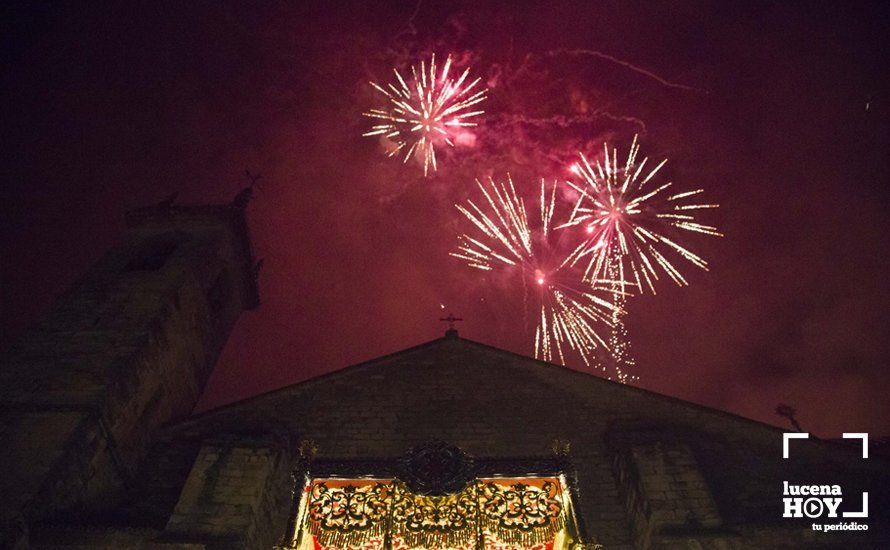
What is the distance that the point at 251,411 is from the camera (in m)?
10.8

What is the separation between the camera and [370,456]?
9.94 metres

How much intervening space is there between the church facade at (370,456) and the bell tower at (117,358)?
0.14 feet

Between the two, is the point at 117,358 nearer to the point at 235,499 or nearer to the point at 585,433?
the point at 235,499

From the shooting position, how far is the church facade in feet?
23.2

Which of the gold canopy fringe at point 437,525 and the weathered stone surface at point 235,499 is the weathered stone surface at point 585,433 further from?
the gold canopy fringe at point 437,525

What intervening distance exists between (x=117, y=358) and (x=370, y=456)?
5.45 metres

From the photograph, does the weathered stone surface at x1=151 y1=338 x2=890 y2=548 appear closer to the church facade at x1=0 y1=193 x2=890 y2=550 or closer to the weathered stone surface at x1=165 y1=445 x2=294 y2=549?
the church facade at x1=0 y1=193 x2=890 y2=550

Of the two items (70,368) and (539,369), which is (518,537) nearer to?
(539,369)

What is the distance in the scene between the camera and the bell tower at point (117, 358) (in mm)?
8531

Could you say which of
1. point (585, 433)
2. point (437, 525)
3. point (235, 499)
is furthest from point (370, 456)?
point (585, 433)

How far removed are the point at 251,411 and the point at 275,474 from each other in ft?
7.28

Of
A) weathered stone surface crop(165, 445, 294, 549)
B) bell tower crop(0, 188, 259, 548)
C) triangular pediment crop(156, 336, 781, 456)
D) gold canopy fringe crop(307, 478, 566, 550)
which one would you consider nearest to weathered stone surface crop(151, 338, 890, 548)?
triangular pediment crop(156, 336, 781, 456)

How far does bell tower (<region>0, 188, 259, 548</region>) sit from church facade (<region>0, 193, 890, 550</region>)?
0.04 meters

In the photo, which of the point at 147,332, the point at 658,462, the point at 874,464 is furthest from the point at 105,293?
the point at 874,464
